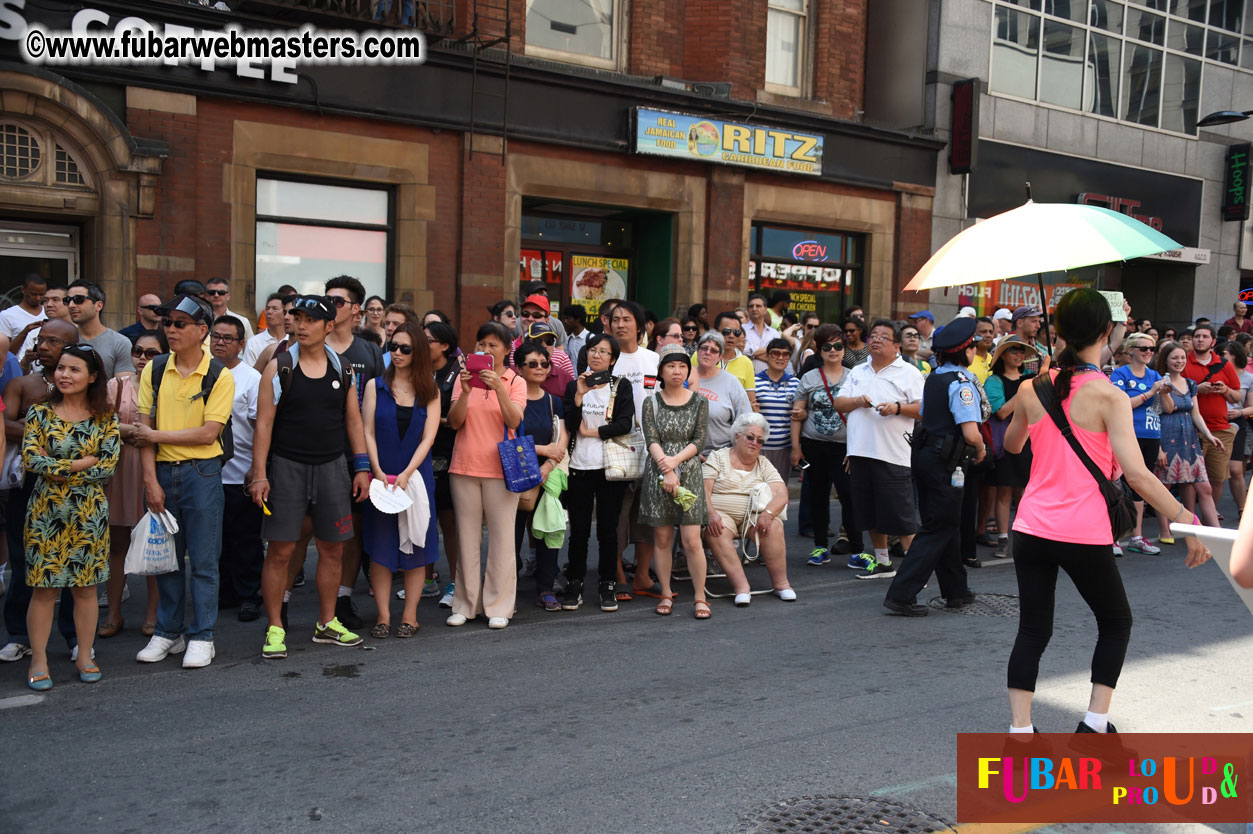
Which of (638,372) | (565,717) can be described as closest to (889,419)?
(638,372)

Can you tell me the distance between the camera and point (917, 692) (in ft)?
18.5

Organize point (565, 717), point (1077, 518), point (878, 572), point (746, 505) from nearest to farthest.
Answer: point (1077, 518), point (565, 717), point (746, 505), point (878, 572)

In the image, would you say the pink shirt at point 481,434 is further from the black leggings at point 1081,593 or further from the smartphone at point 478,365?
the black leggings at point 1081,593

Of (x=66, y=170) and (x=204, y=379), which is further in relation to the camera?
(x=66, y=170)

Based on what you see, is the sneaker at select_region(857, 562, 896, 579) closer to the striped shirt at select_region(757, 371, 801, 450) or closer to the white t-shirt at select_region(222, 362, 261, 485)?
the striped shirt at select_region(757, 371, 801, 450)

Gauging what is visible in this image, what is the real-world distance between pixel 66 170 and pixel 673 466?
27.5 ft

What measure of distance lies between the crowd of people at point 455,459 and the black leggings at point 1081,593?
4cm

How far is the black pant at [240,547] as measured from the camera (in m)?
7.12

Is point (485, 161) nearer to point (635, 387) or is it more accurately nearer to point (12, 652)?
point (635, 387)

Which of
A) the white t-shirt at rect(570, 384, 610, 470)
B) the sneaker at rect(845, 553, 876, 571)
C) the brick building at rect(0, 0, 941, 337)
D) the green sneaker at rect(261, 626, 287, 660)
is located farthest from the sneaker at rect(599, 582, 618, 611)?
the brick building at rect(0, 0, 941, 337)

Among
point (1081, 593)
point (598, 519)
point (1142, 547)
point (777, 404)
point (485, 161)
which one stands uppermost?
point (485, 161)

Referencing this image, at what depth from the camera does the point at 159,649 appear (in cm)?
601

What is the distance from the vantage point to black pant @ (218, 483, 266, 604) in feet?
23.4

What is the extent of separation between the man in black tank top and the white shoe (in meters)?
0.30
